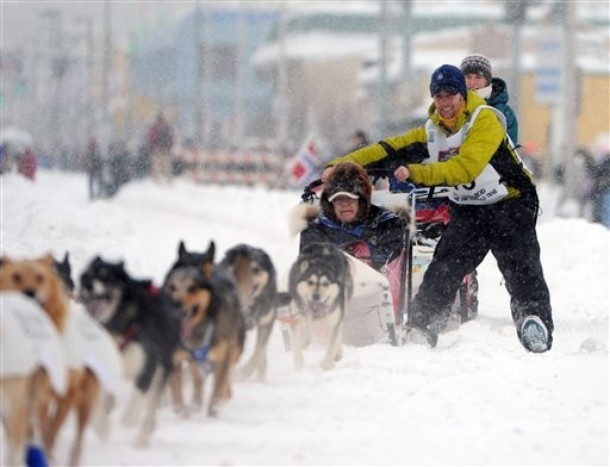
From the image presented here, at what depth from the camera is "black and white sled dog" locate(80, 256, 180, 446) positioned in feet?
A: 15.9

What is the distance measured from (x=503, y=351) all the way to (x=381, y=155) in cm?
132

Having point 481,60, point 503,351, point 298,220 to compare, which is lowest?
point 503,351

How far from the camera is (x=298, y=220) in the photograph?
28.2 ft

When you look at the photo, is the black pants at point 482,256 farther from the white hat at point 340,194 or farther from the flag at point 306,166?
the flag at point 306,166

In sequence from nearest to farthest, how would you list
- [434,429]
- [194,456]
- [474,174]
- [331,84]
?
[194,456] < [434,429] < [474,174] < [331,84]

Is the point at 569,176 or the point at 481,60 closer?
the point at 481,60

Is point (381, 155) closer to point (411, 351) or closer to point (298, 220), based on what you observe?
point (298, 220)

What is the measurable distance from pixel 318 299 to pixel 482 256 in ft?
5.51

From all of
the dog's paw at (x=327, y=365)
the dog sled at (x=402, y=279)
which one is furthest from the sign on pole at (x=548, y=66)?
the dog's paw at (x=327, y=365)

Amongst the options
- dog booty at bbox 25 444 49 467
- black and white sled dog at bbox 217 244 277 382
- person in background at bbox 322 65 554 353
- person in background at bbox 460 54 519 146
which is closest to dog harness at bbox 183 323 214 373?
black and white sled dog at bbox 217 244 277 382

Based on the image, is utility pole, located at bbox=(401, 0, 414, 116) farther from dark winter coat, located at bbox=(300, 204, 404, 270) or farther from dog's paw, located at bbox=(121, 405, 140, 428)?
dog's paw, located at bbox=(121, 405, 140, 428)

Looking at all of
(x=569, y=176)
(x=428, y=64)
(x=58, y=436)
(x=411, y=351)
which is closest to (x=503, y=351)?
(x=411, y=351)

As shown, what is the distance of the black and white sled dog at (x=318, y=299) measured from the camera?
725 centimetres

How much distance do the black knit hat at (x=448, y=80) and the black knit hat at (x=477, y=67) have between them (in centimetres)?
153
